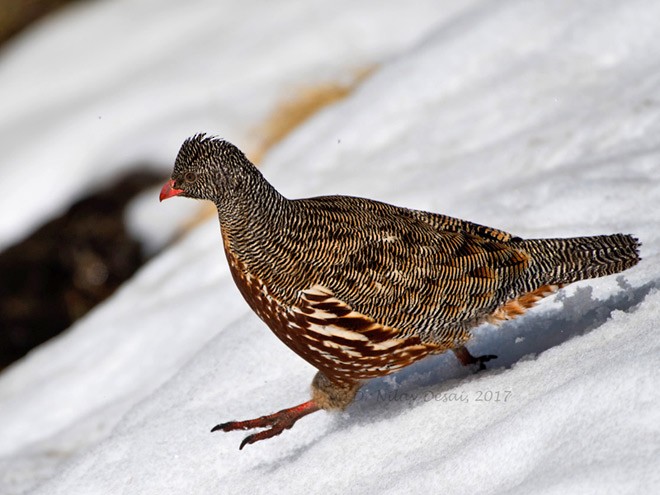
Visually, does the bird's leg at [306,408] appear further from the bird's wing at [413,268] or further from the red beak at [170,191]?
the red beak at [170,191]

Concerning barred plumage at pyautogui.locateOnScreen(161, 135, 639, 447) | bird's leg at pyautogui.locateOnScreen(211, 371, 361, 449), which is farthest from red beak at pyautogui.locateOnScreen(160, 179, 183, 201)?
bird's leg at pyautogui.locateOnScreen(211, 371, 361, 449)

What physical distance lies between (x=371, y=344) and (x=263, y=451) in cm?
98

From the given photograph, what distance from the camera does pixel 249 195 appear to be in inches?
185

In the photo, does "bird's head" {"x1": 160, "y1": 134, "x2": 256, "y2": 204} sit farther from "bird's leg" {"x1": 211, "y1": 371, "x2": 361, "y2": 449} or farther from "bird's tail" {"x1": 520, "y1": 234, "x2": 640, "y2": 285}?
"bird's tail" {"x1": 520, "y1": 234, "x2": 640, "y2": 285}

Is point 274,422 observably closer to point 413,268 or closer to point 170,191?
point 413,268

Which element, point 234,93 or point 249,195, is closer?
point 249,195

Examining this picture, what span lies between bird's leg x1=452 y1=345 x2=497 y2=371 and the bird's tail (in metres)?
0.55

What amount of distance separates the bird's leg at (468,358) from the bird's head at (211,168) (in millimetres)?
1426

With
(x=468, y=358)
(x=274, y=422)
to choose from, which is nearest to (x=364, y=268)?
(x=468, y=358)

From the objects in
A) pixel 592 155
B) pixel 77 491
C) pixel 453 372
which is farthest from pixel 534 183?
pixel 77 491

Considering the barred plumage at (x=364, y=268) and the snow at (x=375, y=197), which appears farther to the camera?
the barred plumage at (x=364, y=268)

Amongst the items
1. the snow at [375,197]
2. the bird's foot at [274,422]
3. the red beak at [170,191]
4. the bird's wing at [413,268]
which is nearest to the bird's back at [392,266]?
the bird's wing at [413,268]

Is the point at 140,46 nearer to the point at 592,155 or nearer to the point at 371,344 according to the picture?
the point at 592,155

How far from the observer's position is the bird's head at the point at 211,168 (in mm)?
4703
